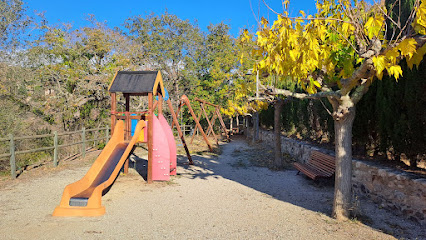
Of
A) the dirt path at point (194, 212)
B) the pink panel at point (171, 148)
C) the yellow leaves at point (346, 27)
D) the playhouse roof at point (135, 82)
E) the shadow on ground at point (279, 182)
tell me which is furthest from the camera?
the pink panel at point (171, 148)

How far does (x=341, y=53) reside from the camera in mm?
4418

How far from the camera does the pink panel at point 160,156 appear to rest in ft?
24.5

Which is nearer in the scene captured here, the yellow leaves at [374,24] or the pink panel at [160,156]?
the yellow leaves at [374,24]

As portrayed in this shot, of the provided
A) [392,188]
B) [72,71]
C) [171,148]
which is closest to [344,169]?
[392,188]

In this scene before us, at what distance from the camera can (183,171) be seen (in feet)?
30.1

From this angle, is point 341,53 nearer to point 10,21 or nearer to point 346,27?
point 346,27

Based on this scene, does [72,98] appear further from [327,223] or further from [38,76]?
[327,223]

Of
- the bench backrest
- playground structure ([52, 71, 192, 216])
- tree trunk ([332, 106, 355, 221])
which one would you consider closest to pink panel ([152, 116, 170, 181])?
playground structure ([52, 71, 192, 216])

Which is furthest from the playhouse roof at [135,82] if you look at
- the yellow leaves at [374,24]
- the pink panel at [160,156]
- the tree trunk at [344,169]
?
Answer: the yellow leaves at [374,24]

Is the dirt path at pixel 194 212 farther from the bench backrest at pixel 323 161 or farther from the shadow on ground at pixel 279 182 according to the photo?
the bench backrest at pixel 323 161

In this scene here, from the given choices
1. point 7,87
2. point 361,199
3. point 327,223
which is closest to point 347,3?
point 327,223

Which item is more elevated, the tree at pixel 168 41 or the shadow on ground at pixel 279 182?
the tree at pixel 168 41

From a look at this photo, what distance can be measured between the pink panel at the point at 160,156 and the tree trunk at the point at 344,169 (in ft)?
14.7

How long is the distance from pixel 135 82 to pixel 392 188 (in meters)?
6.70
